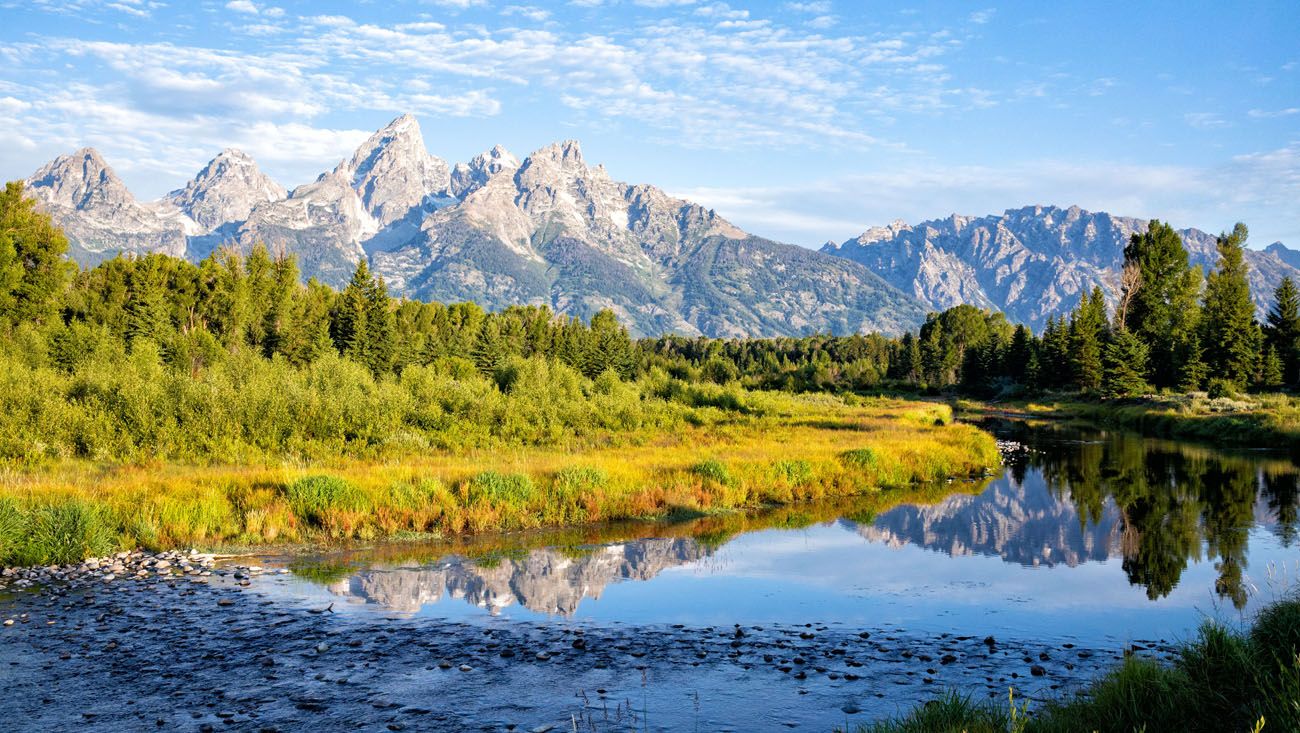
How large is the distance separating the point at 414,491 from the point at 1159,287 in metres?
99.2

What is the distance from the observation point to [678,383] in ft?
252

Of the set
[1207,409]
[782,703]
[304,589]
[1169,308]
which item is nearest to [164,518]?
[304,589]

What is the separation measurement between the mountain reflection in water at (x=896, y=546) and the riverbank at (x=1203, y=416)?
1836 cm

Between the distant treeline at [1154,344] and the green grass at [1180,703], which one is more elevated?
the distant treeline at [1154,344]

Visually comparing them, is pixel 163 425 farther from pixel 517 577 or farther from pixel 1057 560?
pixel 1057 560

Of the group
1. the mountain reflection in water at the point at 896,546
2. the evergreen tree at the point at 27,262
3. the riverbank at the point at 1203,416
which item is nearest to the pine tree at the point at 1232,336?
the riverbank at the point at 1203,416

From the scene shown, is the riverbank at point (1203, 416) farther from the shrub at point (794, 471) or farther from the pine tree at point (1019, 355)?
the shrub at point (794, 471)

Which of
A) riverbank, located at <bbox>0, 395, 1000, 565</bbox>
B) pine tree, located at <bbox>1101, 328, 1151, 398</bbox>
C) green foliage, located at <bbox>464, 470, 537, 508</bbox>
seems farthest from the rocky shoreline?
pine tree, located at <bbox>1101, 328, 1151, 398</bbox>

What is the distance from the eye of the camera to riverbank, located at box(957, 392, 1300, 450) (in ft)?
171

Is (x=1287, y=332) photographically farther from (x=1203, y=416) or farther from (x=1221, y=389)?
(x=1203, y=416)

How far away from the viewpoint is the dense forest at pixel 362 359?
36.6 meters

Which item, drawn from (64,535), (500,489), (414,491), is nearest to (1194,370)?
(500,489)

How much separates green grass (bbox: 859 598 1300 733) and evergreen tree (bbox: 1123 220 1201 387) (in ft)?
305

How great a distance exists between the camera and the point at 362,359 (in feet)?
266
